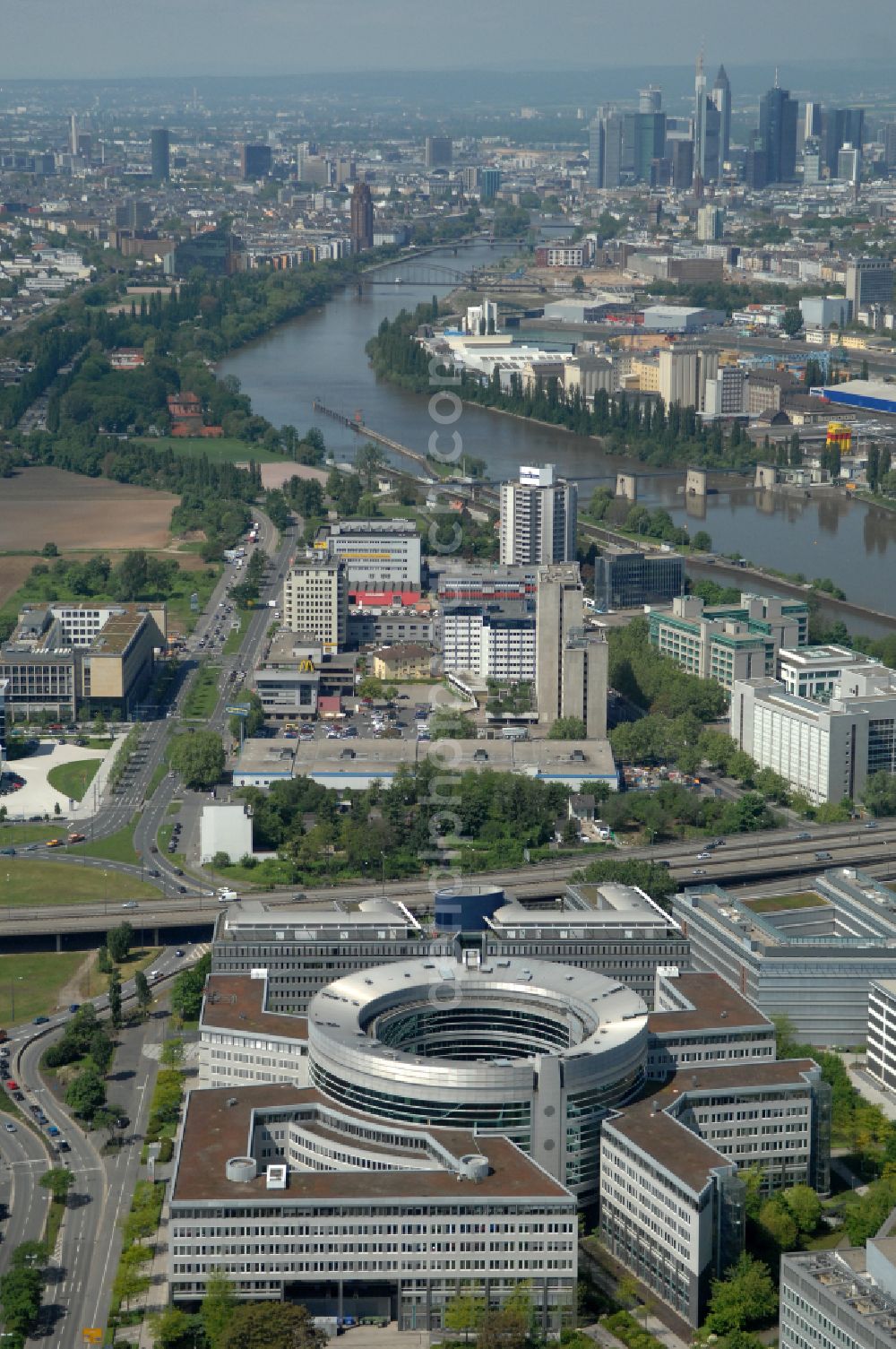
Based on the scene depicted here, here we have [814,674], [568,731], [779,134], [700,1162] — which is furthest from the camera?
[779,134]

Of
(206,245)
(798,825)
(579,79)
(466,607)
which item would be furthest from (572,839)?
(579,79)

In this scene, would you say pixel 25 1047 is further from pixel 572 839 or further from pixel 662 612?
pixel 662 612

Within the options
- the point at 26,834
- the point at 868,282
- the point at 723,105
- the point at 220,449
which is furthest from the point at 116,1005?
the point at 723,105

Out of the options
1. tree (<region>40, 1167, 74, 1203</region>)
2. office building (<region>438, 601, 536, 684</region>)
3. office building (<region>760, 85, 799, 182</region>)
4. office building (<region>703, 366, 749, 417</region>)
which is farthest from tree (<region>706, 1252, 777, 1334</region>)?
office building (<region>760, 85, 799, 182</region>)

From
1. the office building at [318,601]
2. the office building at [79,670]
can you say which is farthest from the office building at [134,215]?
the office building at [79,670]

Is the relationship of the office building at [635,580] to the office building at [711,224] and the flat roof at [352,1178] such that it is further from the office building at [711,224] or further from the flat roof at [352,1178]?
the office building at [711,224]

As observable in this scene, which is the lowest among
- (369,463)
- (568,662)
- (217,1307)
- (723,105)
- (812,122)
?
(369,463)

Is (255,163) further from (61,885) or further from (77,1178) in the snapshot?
(77,1178)
